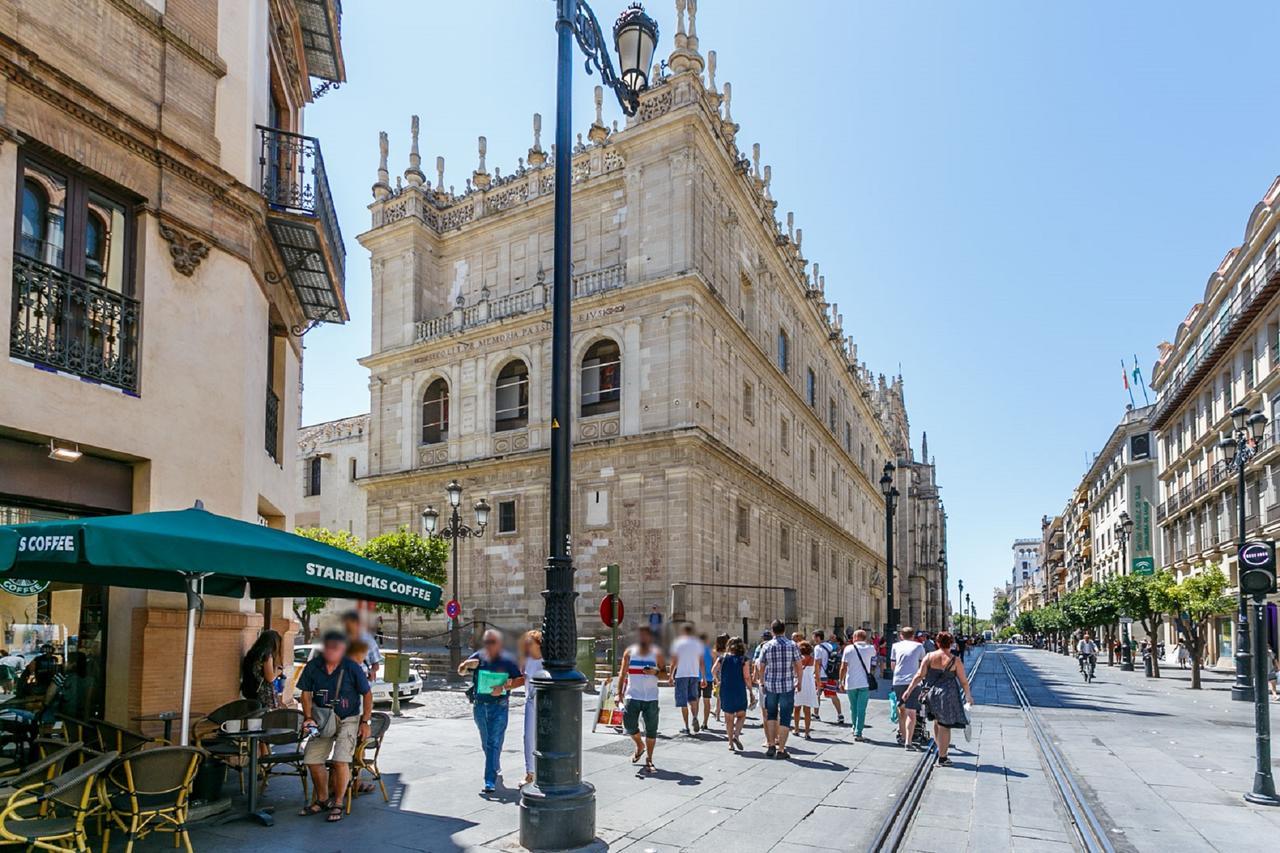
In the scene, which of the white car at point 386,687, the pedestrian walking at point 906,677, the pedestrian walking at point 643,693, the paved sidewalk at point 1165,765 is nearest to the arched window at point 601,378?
the white car at point 386,687

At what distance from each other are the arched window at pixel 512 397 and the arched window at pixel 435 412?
270 centimetres

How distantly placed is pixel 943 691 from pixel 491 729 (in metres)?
5.68

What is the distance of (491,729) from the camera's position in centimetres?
916

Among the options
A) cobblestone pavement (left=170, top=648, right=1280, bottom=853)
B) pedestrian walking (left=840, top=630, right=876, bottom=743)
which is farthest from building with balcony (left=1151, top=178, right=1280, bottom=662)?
pedestrian walking (left=840, top=630, right=876, bottom=743)

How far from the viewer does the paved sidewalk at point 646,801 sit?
718 centimetres

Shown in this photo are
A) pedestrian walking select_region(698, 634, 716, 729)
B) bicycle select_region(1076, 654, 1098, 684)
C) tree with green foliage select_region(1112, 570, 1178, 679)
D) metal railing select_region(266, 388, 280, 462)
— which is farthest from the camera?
tree with green foliage select_region(1112, 570, 1178, 679)

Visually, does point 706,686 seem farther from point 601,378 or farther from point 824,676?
point 601,378

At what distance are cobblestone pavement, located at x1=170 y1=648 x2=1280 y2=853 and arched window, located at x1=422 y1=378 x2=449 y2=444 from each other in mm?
20026

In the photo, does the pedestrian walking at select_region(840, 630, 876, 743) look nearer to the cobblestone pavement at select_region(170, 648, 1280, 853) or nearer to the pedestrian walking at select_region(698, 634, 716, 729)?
the cobblestone pavement at select_region(170, 648, 1280, 853)

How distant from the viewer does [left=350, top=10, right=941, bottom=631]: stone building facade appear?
28.7 meters

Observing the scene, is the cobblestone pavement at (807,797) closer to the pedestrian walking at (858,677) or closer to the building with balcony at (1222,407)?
the pedestrian walking at (858,677)

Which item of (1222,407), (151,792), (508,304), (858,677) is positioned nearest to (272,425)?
(151,792)

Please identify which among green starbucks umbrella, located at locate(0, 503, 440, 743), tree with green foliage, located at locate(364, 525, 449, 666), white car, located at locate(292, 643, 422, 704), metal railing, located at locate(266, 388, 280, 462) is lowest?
white car, located at locate(292, 643, 422, 704)

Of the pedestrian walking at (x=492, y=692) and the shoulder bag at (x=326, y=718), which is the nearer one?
the shoulder bag at (x=326, y=718)
